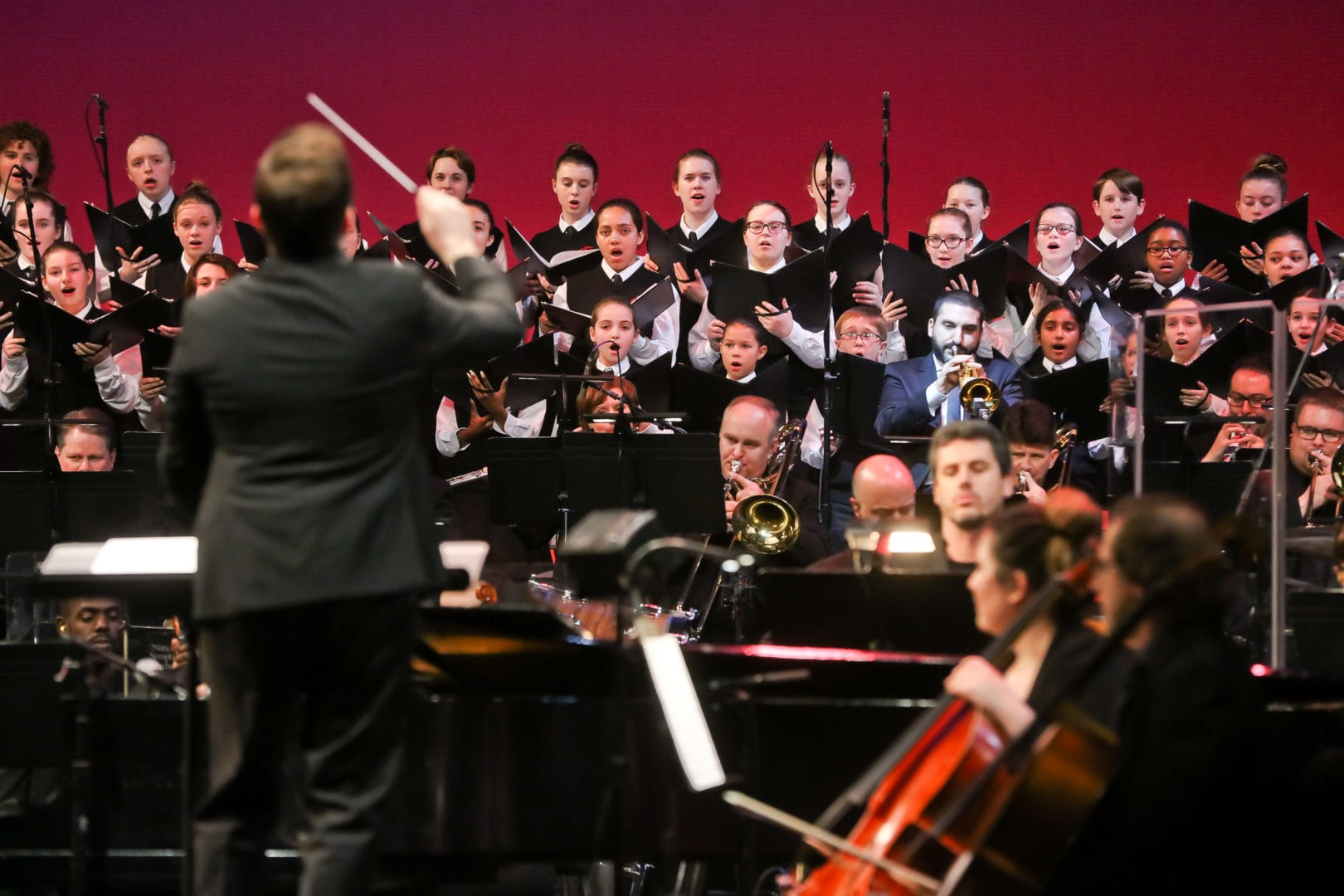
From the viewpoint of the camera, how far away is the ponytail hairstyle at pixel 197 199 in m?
7.09

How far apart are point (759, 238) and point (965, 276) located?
973 mm

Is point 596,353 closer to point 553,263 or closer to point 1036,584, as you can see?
point 553,263

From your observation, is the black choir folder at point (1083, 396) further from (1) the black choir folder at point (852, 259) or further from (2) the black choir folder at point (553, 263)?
(2) the black choir folder at point (553, 263)

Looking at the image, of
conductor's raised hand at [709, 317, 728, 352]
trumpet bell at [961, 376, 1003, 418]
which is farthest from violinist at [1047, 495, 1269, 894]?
conductor's raised hand at [709, 317, 728, 352]

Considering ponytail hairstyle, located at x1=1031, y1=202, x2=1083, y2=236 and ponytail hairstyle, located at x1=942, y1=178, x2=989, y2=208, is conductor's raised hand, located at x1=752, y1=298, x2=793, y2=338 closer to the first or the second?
ponytail hairstyle, located at x1=1031, y1=202, x2=1083, y2=236

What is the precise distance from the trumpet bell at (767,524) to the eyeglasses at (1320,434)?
78.8 inches

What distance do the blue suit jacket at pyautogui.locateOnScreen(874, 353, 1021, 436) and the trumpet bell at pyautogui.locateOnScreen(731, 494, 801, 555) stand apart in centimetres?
101

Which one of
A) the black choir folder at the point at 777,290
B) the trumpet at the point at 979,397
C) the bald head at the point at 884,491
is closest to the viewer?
the bald head at the point at 884,491

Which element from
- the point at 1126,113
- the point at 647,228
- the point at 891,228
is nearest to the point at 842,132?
the point at 891,228

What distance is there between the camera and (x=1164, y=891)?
244cm

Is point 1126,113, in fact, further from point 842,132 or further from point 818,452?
point 818,452

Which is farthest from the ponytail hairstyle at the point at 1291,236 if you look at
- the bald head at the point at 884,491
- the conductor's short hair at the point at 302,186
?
the conductor's short hair at the point at 302,186

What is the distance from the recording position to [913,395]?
608 cm

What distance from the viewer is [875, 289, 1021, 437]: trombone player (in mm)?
5992
